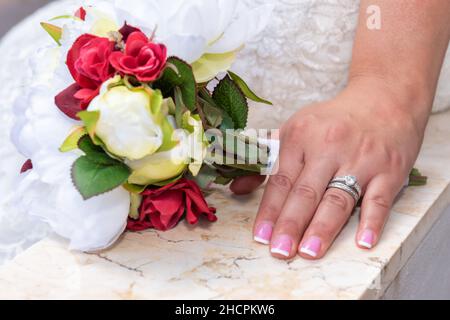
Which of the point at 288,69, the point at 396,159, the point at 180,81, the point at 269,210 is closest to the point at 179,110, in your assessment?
the point at 180,81

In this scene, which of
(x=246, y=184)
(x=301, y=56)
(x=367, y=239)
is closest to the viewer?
(x=367, y=239)

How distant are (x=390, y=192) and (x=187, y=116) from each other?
25cm

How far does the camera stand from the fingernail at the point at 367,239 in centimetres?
66

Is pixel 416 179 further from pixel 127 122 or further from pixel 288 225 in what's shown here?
pixel 127 122

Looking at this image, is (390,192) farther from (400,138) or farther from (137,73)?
(137,73)

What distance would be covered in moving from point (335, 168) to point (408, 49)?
21cm

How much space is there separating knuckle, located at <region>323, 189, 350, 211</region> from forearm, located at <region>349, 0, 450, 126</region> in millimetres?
179

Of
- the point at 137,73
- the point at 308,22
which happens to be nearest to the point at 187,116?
the point at 137,73

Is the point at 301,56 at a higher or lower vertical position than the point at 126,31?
lower

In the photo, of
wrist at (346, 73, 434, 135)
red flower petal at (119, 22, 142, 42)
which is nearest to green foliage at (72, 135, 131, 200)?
red flower petal at (119, 22, 142, 42)

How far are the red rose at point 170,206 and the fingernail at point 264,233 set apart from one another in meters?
0.06

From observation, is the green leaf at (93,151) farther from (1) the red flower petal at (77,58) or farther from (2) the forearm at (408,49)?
(2) the forearm at (408,49)

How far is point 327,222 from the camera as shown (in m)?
0.67

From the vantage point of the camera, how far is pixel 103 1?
67 centimetres
